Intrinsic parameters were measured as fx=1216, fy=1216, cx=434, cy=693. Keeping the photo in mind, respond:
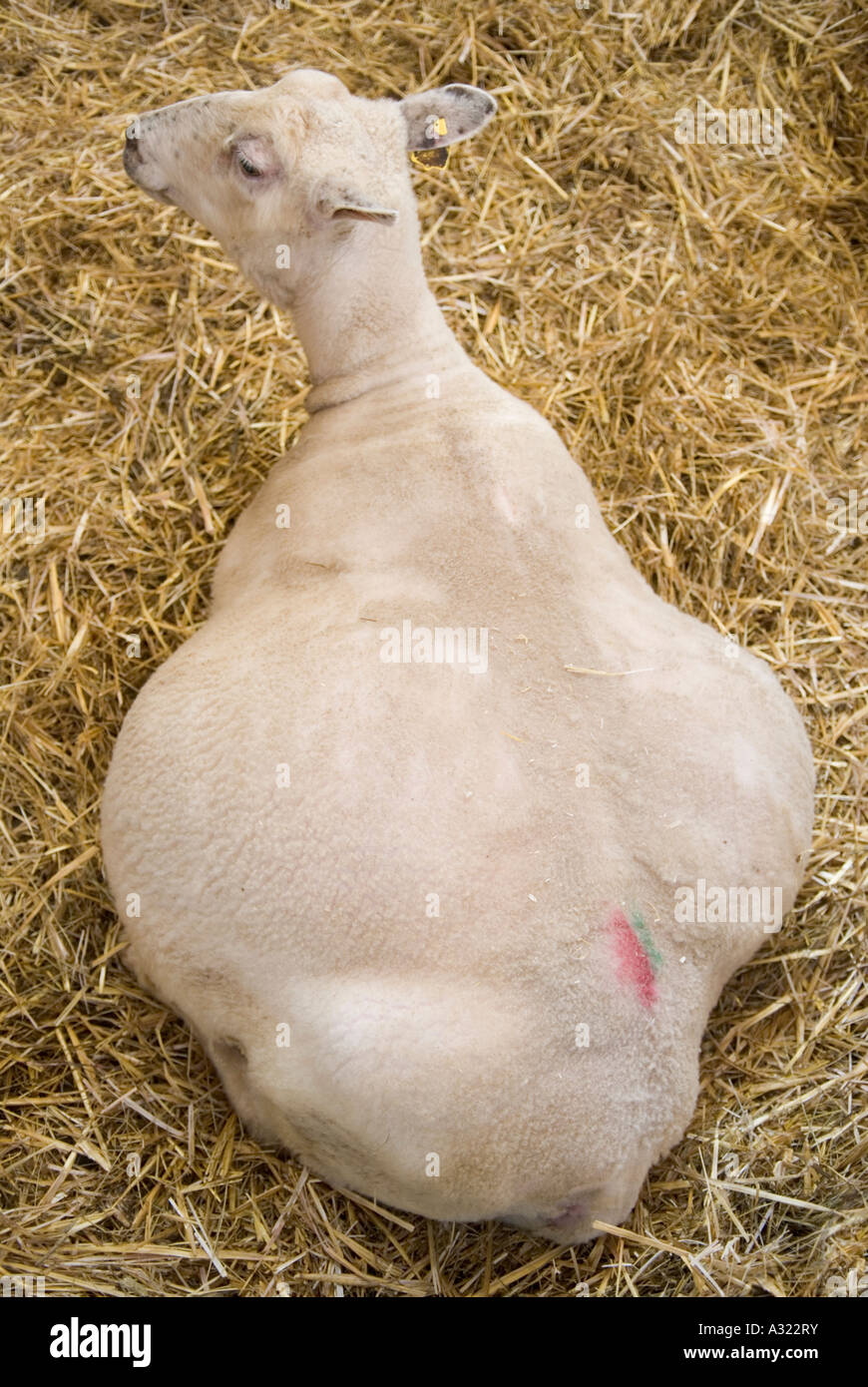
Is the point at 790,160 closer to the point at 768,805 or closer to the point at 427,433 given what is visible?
the point at 427,433

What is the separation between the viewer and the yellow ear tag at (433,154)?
3.52 m

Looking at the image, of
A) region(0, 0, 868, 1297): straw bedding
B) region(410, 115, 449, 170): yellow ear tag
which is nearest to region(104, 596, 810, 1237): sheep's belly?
region(0, 0, 868, 1297): straw bedding

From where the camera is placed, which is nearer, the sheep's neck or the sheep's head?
the sheep's head

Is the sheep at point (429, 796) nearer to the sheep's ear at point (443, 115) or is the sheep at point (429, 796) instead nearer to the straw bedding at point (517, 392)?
the sheep's ear at point (443, 115)

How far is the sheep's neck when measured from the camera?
3.52 meters

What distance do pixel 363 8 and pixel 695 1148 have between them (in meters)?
4.49

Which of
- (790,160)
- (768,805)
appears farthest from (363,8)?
(768,805)

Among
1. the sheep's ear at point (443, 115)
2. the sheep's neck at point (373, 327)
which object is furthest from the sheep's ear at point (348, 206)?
the sheep's ear at point (443, 115)

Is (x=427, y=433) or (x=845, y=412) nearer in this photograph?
(x=427, y=433)

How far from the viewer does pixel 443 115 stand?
3621mm

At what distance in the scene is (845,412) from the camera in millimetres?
4621

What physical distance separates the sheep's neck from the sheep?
0.02 m

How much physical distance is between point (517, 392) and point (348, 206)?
4.96 ft

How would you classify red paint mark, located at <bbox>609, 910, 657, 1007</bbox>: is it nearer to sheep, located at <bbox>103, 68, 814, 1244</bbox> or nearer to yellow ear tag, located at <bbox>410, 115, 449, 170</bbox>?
sheep, located at <bbox>103, 68, 814, 1244</bbox>
